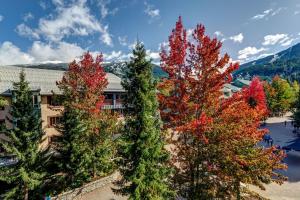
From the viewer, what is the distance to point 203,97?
13.0 m

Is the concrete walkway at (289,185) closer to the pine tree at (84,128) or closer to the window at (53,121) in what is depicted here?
the pine tree at (84,128)

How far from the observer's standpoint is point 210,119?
12.1 meters

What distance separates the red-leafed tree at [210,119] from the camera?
1215 centimetres

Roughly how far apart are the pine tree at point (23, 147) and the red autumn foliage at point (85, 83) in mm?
4635

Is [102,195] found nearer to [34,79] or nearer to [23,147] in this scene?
[23,147]

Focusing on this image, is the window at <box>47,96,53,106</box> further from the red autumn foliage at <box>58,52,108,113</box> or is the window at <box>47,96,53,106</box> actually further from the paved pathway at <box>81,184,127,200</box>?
the paved pathway at <box>81,184,127,200</box>

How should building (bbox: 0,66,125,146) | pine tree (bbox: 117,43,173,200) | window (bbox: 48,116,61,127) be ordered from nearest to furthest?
1. pine tree (bbox: 117,43,173,200)
2. building (bbox: 0,66,125,146)
3. window (bbox: 48,116,61,127)

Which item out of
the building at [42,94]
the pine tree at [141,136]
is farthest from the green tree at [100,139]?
the pine tree at [141,136]

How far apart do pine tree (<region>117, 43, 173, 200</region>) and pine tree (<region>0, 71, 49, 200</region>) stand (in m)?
9.08

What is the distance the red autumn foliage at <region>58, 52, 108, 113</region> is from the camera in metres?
23.2

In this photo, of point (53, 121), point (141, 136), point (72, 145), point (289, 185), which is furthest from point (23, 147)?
point (289, 185)

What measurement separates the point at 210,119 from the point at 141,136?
449 cm

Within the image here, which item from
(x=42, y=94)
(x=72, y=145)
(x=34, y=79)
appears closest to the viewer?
(x=72, y=145)

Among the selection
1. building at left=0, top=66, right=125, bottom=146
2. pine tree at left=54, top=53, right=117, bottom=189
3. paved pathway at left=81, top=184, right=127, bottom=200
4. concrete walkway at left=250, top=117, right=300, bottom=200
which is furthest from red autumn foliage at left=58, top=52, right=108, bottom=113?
concrete walkway at left=250, top=117, right=300, bottom=200
